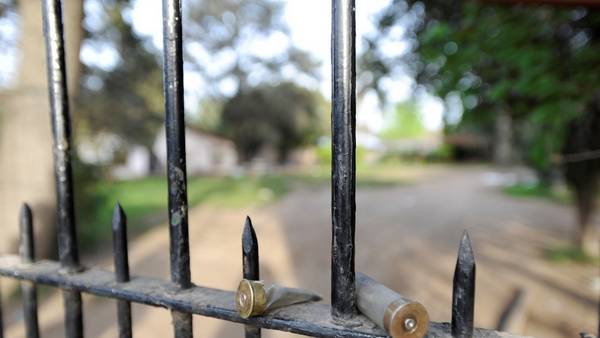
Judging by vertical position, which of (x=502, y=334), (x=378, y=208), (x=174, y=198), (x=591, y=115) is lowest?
(x=378, y=208)

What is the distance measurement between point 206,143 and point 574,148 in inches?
1085

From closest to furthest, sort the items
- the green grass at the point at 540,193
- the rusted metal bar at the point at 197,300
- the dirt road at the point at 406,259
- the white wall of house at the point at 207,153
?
1. the rusted metal bar at the point at 197,300
2. the dirt road at the point at 406,259
3. the green grass at the point at 540,193
4. the white wall of house at the point at 207,153

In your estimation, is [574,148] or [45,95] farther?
[574,148]

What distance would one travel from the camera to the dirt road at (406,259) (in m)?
3.75

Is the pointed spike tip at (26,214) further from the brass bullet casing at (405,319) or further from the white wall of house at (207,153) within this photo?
the white wall of house at (207,153)

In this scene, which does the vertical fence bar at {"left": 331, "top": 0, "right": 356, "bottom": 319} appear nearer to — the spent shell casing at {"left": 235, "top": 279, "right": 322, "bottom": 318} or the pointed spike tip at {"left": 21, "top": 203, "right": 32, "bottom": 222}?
the spent shell casing at {"left": 235, "top": 279, "right": 322, "bottom": 318}

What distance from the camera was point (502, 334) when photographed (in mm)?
734

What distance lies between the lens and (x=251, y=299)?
2.37 ft

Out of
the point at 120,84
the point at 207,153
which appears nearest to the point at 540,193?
the point at 120,84

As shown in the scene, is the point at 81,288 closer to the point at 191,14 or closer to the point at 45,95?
the point at 45,95

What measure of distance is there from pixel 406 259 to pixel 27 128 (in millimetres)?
5686

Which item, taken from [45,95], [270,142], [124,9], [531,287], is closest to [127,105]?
[124,9]

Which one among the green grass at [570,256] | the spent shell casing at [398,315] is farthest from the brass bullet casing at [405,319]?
the green grass at [570,256]

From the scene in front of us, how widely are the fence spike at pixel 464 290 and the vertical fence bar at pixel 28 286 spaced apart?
1.20 m
